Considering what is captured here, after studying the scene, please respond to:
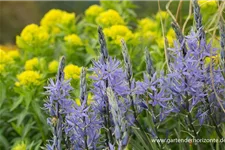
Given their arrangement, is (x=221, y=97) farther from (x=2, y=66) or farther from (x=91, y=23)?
(x=91, y=23)

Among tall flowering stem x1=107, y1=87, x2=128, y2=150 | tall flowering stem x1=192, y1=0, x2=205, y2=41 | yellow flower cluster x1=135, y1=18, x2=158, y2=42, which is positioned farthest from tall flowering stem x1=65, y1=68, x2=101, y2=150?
yellow flower cluster x1=135, y1=18, x2=158, y2=42

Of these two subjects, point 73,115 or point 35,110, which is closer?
point 73,115

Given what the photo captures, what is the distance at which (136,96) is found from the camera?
72.5 inches

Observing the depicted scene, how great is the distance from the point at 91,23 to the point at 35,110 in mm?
945

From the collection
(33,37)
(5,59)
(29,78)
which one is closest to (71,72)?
(29,78)

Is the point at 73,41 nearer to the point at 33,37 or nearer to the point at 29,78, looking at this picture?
the point at 33,37

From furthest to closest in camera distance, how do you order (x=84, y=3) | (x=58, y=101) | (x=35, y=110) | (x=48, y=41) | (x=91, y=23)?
(x=84, y=3) → (x=91, y=23) → (x=48, y=41) → (x=35, y=110) → (x=58, y=101)

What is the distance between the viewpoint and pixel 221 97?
191 centimetres

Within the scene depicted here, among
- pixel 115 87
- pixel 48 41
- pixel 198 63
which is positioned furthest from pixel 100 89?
pixel 48 41

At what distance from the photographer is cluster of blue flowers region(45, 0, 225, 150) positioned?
5.48ft

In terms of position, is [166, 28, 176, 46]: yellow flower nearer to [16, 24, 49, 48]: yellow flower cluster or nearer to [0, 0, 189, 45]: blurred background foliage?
[16, 24, 49, 48]: yellow flower cluster

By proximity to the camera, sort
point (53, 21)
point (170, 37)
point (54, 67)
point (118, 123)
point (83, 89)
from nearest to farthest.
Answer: point (118, 123)
point (83, 89)
point (54, 67)
point (170, 37)
point (53, 21)

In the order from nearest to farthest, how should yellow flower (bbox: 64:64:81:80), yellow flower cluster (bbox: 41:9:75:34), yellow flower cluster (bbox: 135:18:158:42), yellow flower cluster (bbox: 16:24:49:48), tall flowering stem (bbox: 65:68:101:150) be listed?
1. tall flowering stem (bbox: 65:68:101:150)
2. yellow flower (bbox: 64:64:81:80)
3. yellow flower cluster (bbox: 16:24:49:48)
4. yellow flower cluster (bbox: 135:18:158:42)
5. yellow flower cluster (bbox: 41:9:75:34)

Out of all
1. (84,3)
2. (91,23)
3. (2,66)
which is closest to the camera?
(2,66)
